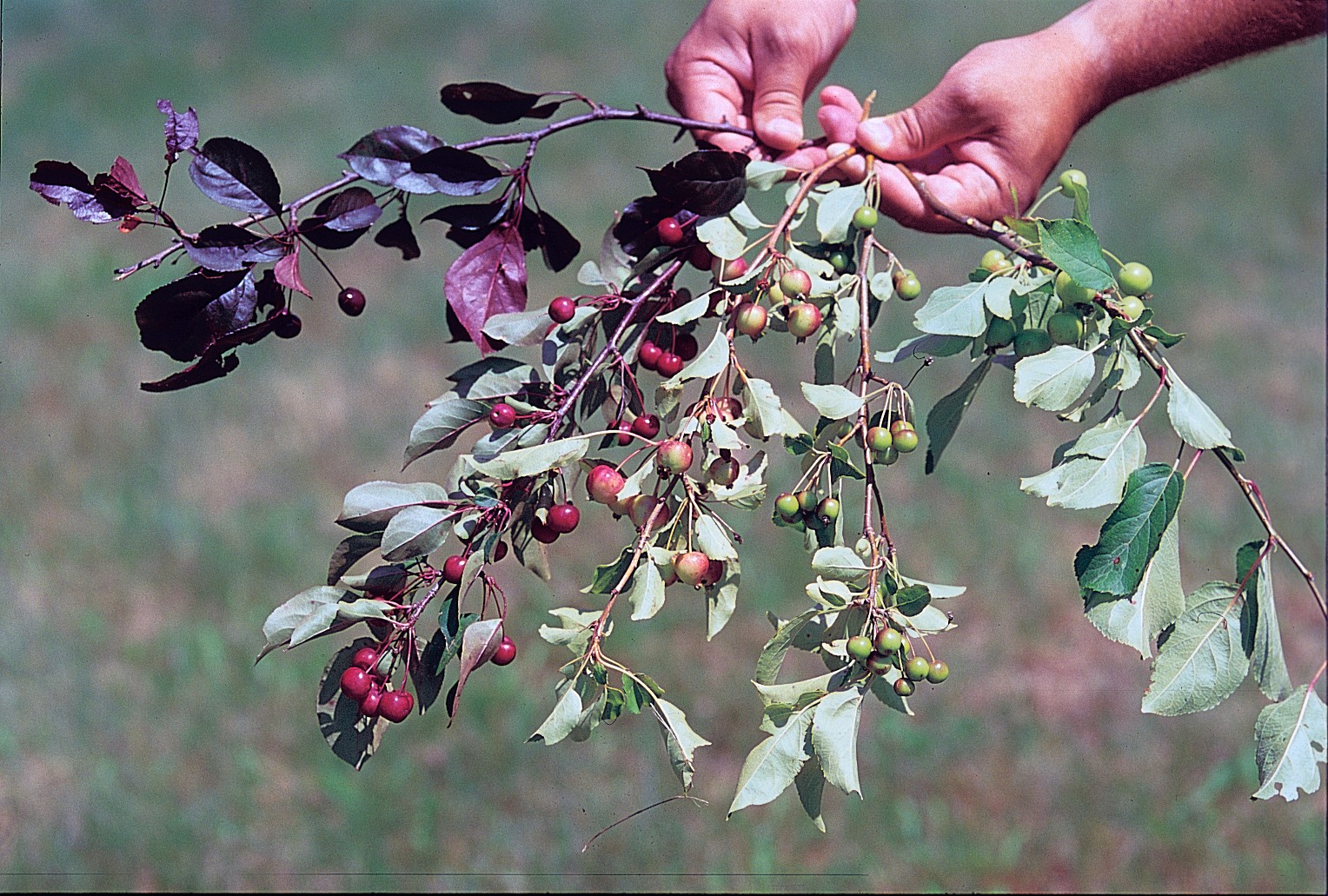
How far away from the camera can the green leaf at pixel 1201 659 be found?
0.68 meters

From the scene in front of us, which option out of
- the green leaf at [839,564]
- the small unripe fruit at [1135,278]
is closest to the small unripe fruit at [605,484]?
the green leaf at [839,564]

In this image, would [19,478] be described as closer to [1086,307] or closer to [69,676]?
[69,676]

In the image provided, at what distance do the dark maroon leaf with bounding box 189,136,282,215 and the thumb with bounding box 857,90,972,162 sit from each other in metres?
0.47

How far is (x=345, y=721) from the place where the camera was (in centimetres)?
70

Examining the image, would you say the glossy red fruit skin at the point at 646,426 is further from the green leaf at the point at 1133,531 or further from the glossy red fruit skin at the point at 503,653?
the green leaf at the point at 1133,531

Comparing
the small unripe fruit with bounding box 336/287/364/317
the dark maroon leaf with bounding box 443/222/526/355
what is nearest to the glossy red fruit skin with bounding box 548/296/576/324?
the dark maroon leaf with bounding box 443/222/526/355

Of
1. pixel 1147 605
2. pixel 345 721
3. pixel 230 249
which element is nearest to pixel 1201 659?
pixel 1147 605

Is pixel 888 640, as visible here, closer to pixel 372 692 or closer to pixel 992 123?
pixel 372 692

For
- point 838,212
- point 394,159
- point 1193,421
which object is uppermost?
point 394,159

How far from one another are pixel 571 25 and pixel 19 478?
3931 mm

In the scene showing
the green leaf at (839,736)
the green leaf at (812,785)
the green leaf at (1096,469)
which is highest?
the green leaf at (1096,469)

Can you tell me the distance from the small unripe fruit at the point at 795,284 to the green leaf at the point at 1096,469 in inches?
6.9

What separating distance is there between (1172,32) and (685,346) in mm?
596

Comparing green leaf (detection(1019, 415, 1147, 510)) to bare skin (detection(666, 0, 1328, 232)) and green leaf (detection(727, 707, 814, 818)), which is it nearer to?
green leaf (detection(727, 707, 814, 818))
